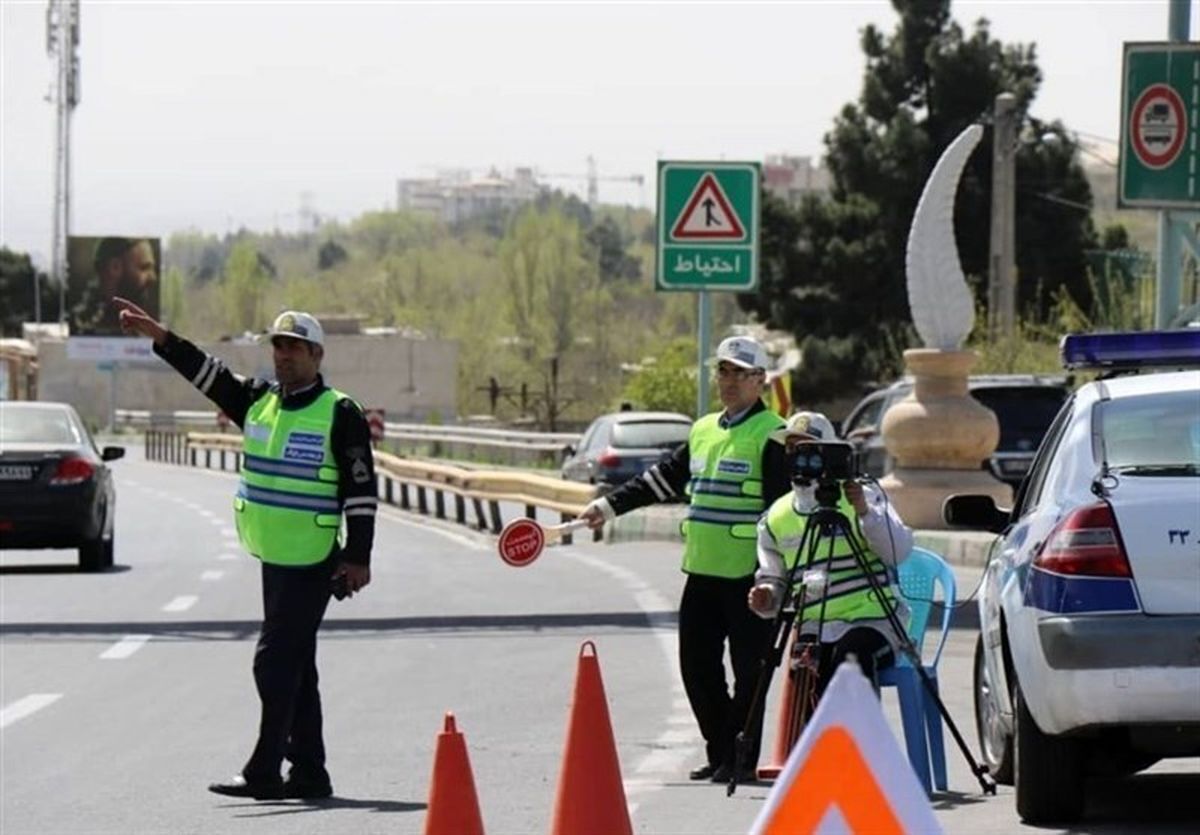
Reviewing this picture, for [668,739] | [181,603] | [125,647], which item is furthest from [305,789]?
[181,603]

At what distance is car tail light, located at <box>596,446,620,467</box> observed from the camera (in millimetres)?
37188

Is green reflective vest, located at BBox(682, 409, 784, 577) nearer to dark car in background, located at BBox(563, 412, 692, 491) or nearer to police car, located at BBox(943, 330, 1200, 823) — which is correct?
police car, located at BBox(943, 330, 1200, 823)

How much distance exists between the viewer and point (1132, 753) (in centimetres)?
948

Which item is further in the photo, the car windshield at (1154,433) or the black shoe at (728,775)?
the black shoe at (728,775)

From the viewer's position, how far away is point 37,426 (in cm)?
2678

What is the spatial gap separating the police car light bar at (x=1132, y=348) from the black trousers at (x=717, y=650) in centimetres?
209

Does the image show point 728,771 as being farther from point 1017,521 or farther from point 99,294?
point 99,294

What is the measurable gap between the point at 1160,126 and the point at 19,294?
465 ft

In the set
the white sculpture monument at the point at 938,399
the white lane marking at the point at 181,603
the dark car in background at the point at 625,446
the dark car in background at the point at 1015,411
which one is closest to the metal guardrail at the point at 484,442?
the dark car in background at the point at 625,446

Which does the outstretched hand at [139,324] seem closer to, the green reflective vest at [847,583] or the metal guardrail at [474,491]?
the green reflective vest at [847,583]

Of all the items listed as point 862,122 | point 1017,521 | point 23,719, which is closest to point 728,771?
point 1017,521

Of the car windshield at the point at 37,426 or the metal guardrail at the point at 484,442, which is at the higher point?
the car windshield at the point at 37,426

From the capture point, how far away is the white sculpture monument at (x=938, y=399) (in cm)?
2609

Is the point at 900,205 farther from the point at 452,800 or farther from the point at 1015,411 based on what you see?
the point at 452,800
